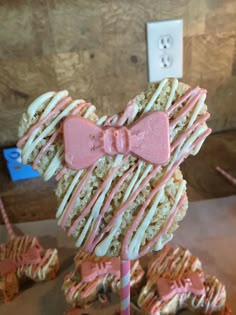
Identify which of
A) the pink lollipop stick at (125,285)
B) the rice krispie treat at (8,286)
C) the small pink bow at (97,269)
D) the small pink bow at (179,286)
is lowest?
the rice krispie treat at (8,286)

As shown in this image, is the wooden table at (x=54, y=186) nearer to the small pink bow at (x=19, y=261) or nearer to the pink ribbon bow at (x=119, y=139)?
the small pink bow at (x=19, y=261)

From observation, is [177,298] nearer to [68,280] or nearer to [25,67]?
[68,280]

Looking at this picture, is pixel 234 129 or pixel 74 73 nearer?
pixel 74 73

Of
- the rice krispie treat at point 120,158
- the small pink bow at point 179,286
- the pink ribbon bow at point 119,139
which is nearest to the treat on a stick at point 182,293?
the small pink bow at point 179,286

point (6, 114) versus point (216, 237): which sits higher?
point (6, 114)

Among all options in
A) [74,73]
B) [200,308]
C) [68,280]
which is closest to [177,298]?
[200,308]

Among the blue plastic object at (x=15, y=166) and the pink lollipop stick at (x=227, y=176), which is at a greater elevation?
the blue plastic object at (x=15, y=166)

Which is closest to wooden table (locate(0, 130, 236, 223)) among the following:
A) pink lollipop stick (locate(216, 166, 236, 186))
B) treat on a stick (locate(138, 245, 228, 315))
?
pink lollipop stick (locate(216, 166, 236, 186))

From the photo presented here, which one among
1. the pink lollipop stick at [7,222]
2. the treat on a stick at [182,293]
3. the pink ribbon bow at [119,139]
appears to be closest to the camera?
the pink ribbon bow at [119,139]
